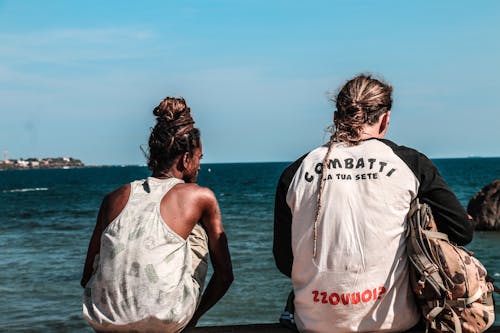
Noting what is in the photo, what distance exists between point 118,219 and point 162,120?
1.72 feet

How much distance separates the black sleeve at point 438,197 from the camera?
3059 mm

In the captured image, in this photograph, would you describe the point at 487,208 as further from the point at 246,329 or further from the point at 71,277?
the point at 246,329

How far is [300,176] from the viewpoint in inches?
124

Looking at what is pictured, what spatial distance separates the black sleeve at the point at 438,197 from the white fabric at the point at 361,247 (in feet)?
0.14

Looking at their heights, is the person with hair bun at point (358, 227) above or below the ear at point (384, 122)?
below

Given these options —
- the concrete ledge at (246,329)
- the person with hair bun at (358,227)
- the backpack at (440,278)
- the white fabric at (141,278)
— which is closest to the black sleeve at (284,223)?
the person with hair bun at (358,227)

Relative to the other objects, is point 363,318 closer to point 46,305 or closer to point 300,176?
point 300,176

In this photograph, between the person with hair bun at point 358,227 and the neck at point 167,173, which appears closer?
the person with hair bun at point 358,227

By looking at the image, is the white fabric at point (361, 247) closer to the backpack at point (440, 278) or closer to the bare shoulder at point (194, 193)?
the backpack at point (440, 278)

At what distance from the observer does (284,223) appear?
10.8 ft

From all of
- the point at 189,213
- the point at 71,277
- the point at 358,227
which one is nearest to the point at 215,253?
the point at 189,213

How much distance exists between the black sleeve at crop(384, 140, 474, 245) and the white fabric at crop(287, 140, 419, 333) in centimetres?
4

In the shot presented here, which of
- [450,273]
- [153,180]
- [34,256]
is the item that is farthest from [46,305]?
[450,273]

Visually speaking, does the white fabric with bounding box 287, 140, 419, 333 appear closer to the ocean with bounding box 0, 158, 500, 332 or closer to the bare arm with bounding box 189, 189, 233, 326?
the bare arm with bounding box 189, 189, 233, 326
